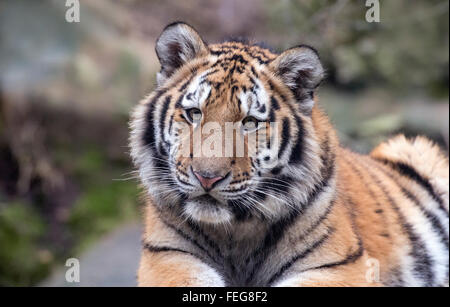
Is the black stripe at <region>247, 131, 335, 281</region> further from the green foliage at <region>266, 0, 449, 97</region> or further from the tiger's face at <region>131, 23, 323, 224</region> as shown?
the green foliage at <region>266, 0, 449, 97</region>

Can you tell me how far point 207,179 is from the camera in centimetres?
329

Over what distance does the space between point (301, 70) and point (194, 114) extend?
0.72 metres

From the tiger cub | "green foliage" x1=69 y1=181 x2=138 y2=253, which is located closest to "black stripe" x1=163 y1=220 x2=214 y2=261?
the tiger cub

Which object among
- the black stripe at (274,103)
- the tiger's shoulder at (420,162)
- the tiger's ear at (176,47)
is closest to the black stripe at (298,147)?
the black stripe at (274,103)

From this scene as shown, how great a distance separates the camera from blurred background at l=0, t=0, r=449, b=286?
327 inches

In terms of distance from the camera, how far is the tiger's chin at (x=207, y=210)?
136 inches

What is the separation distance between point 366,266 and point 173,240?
1.23 meters

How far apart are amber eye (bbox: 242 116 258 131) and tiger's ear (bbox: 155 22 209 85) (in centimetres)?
60

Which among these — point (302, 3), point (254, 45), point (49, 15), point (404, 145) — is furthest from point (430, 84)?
point (254, 45)

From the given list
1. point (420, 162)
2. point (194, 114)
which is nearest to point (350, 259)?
point (194, 114)

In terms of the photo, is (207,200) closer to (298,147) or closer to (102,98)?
(298,147)

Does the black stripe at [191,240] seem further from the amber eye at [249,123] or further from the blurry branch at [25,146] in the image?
the blurry branch at [25,146]

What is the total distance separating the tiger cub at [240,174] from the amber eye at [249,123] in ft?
0.04

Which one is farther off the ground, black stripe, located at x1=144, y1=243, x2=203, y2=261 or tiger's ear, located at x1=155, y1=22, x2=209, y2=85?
tiger's ear, located at x1=155, y1=22, x2=209, y2=85
